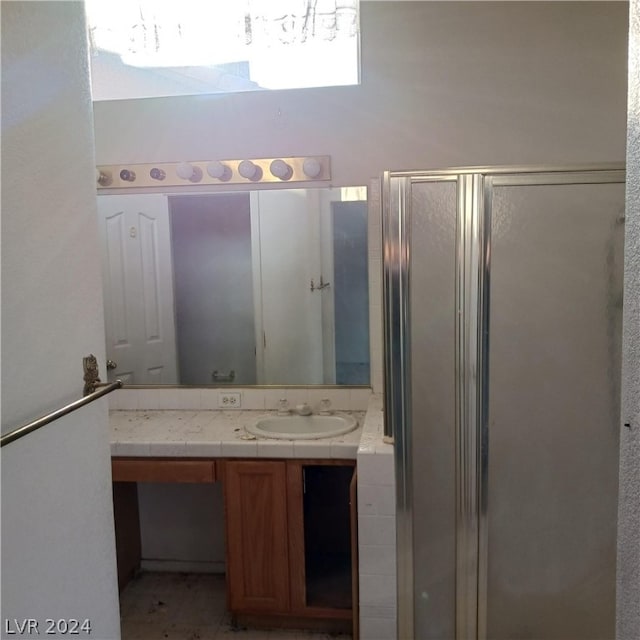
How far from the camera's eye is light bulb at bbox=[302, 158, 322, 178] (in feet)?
8.07

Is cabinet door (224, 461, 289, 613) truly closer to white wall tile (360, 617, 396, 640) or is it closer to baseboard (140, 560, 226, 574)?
white wall tile (360, 617, 396, 640)

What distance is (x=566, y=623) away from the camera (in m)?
1.93

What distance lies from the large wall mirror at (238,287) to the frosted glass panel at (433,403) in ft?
2.23

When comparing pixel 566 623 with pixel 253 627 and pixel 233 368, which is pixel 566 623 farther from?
pixel 233 368

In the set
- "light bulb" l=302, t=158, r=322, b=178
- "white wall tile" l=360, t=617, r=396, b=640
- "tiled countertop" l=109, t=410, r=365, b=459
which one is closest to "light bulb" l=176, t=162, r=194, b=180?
"light bulb" l=302, t=158, r=322, b=178

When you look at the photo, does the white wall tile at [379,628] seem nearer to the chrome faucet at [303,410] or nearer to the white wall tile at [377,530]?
the white wall tile at [377,530]

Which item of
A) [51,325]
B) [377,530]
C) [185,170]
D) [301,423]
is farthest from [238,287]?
[51,325]

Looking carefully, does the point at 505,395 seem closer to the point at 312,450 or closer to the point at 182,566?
the point at 312,450

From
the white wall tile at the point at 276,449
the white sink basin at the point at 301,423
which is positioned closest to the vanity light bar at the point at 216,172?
the white sink basin at the point at 301,423

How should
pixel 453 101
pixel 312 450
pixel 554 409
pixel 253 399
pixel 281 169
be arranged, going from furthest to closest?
pixel 253 399
pixel 281 169
pixel 453 101
pixel 312 450
pixel 554 409

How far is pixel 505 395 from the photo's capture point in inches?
72.9

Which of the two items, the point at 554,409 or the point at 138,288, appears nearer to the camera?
the point at 554,409

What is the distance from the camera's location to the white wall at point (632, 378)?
0.75 m

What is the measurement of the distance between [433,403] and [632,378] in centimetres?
113
